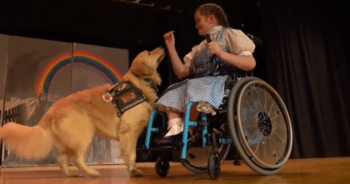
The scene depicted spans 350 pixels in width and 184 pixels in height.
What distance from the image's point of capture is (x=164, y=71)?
16.4 ft

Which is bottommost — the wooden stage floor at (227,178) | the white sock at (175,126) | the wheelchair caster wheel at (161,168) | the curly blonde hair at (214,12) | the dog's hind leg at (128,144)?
the wooden stage floor at (227,178)

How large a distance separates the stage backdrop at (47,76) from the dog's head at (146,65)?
8.63 feet

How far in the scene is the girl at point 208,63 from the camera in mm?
1482

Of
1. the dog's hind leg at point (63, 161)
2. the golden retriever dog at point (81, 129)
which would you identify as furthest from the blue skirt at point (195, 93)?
the dog's hind leg at point (63, 161)

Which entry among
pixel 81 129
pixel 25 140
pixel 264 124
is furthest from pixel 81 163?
pixel 264 124

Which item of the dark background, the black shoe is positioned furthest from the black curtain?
the black shoe

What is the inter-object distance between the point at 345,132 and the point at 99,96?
3.99 metres

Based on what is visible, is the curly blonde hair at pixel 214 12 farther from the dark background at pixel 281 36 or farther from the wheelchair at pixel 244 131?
the dark background at pixel 281 36

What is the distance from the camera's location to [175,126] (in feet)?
5.09

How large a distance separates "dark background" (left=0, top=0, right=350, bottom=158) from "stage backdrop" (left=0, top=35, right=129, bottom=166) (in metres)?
0.21

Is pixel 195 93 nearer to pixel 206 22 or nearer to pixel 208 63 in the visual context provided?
pixel 208 63

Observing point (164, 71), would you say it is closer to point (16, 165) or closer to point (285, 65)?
point (285, 65)

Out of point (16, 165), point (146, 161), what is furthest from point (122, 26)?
point (16, 165)

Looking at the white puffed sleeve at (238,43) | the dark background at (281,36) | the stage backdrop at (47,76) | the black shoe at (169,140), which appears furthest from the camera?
the dark background at (281,36)
